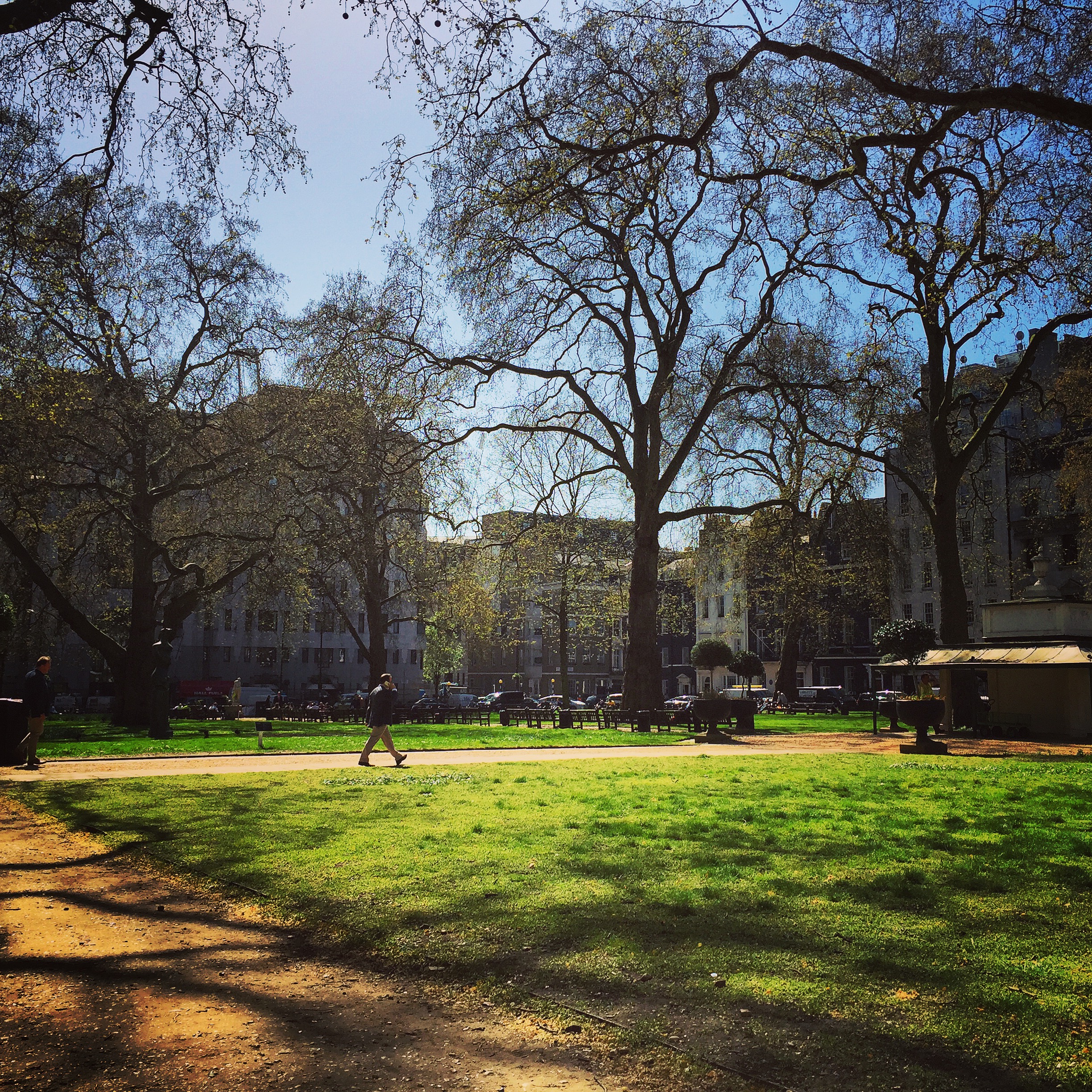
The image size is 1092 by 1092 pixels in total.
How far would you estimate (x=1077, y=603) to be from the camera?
23484mm

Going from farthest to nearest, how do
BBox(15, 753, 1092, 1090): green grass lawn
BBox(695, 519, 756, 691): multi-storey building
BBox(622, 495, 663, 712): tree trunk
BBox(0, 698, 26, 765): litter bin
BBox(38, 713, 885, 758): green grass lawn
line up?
BBox(695, 519, 756, 691): multi-storey building → BBox(622, 495, 663, 712): tree trunk → BBox(38, 713, 885, 758): green grass lawn → BBox(0, 698, 26, 765): litter bin → BBox(15, 753, 1092, 1090): green grass lawn

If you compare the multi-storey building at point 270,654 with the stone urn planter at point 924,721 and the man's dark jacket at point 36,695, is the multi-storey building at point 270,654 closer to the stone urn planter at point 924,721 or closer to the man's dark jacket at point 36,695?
the man's dark jacket at point 36,695

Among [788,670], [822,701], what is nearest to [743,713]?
[788,670]

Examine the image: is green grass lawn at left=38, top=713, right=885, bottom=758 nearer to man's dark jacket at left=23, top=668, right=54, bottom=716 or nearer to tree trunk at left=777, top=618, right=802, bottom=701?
man's dark jacket at left=23, top=668, right=54, bottom=716

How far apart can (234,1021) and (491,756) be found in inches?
609

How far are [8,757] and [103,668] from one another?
51.5 meters

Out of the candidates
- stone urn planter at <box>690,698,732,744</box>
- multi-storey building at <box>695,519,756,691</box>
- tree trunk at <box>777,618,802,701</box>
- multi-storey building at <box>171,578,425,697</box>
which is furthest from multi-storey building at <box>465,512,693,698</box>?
multi-storey building at <box>171,578,425,697</box>

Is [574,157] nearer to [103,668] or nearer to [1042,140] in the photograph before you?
[1042,140]

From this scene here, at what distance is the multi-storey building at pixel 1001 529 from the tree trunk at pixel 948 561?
13459 millimetres

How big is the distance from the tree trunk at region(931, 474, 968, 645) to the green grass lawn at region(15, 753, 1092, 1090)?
15.5 metres

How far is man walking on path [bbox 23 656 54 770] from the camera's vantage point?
15711 millimetres

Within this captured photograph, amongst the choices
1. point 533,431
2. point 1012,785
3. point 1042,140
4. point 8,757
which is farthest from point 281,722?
point 1042,140

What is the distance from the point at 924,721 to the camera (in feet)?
64.8

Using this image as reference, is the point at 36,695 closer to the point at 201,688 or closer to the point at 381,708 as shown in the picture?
the point at 381,708
